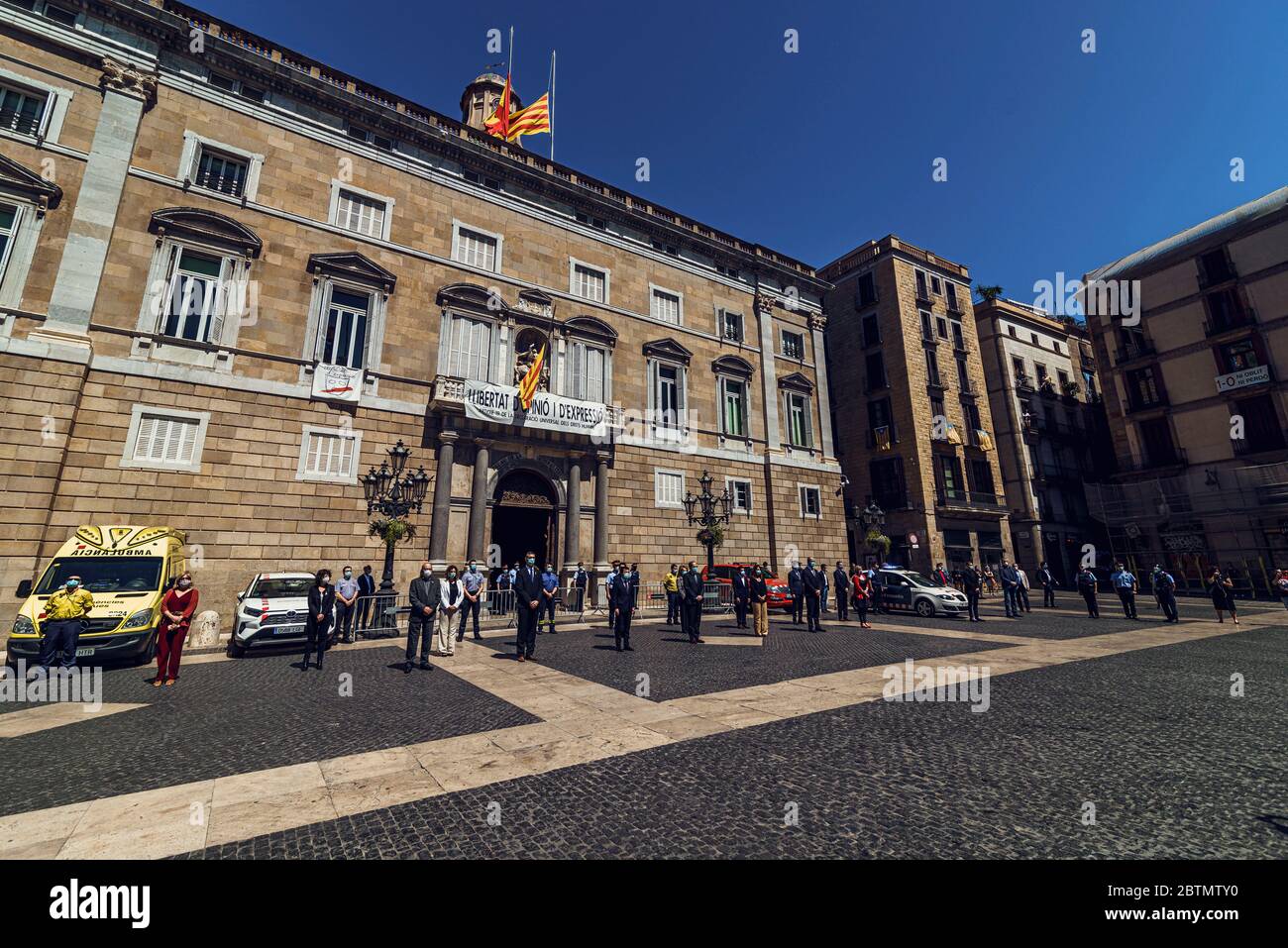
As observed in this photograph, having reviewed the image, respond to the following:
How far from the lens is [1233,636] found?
1259 centimetres

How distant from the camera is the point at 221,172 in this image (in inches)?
636

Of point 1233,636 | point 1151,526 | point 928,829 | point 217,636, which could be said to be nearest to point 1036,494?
point 1151,526

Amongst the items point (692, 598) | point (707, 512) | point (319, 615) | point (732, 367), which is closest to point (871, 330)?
point (732, 367)

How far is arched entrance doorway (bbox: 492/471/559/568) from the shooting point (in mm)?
19094

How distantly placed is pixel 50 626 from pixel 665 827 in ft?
34.6

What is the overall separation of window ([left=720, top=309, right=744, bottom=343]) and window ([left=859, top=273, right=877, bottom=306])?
12.0m

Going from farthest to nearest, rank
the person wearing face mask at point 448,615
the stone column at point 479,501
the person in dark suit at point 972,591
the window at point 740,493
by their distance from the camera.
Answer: the window at point 740,493, the stone column at point 479,501, the person in dark suit at point 972,591, the person wearing face mask at point 448,615

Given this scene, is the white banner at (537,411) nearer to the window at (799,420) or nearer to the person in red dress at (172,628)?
the person in red dress at (172,628)

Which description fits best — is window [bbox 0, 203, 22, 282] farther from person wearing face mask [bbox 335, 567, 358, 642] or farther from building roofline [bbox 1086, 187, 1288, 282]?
building roofline [bbox 1086, 187, 1288, 282]

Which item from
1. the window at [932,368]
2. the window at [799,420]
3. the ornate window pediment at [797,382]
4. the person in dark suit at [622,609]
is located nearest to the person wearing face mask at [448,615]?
the person in dark suit at [622,609]

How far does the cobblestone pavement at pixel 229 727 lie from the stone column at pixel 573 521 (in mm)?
10108

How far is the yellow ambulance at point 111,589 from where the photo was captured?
29.6 ft

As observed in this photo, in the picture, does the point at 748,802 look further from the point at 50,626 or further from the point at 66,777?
the point at 50,626

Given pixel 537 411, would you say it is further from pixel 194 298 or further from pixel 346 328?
pixel 194 298
